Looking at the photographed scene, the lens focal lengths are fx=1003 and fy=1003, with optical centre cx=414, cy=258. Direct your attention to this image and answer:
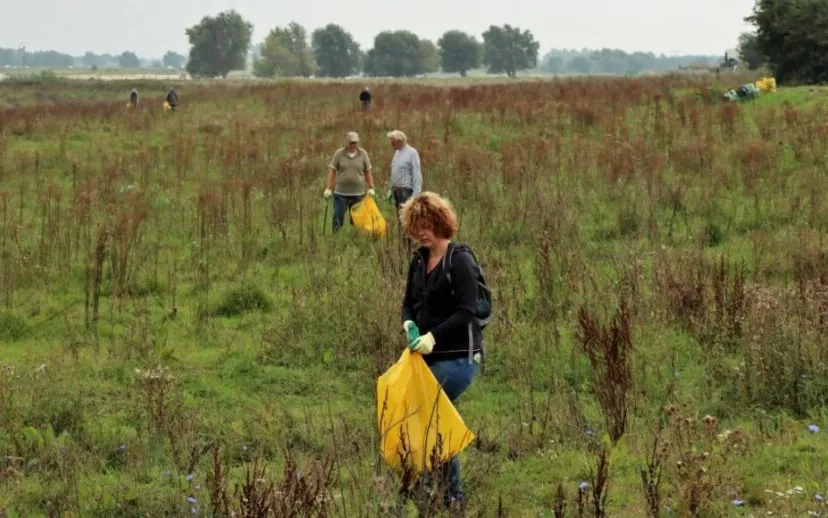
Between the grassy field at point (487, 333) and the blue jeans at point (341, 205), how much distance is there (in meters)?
0.18

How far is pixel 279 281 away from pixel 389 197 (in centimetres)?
236

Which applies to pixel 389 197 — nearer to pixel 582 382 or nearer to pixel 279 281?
pixel 279 281

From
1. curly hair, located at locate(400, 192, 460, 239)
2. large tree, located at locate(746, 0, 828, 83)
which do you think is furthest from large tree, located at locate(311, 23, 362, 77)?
curly hair, located at locate(400, 192, 460, 239)

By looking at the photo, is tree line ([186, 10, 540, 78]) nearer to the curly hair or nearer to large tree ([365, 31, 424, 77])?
large tree ([365, 31, 424, 77])

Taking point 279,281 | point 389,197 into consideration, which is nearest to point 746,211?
point 389,197

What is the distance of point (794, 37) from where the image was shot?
27734 millimetres

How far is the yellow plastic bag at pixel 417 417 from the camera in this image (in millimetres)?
4691

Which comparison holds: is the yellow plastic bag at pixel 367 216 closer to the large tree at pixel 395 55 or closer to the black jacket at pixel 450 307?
the black jacket at pixel 450 307

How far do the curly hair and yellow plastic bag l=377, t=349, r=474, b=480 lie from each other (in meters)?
0.63

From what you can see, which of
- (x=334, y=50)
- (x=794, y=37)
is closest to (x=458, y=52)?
(x=334, y=50)

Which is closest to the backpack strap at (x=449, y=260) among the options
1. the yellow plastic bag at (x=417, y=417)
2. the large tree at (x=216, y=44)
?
the yellow plastic bag at (x=417, y=417)

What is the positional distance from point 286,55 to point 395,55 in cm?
1490

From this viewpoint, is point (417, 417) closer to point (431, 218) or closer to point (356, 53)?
point (431, 218)

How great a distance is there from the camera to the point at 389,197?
12469 mm
